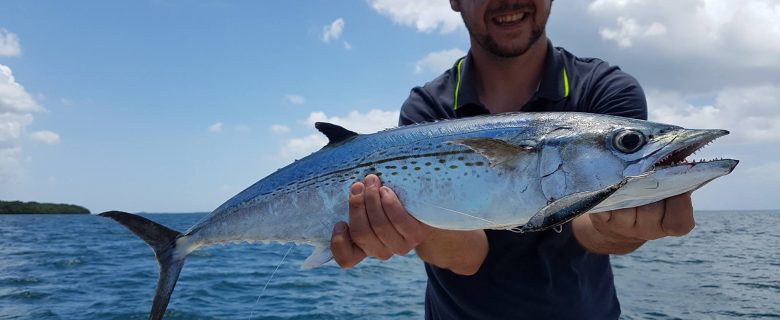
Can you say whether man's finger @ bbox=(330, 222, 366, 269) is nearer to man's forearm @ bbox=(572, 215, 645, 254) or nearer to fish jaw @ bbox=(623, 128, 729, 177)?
man's forearm @ bbox=(572, 215, 645, 254)

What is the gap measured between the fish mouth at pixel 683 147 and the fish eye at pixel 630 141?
0.28 feet

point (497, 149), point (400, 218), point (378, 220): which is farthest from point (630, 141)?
point (378, 220)

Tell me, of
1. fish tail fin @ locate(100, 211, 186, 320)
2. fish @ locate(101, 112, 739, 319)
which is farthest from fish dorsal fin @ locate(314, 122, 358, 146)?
fish tail fin @ locate(100, 211, 186, 320)

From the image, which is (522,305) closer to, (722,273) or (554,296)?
(554,296)

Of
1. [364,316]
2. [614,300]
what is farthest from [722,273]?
[614,300]

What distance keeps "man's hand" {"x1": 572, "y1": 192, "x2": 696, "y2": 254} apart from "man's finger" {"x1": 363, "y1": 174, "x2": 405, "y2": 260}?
1.03 metres

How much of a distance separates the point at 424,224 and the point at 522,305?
94 cm

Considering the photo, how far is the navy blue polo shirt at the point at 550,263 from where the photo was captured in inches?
123

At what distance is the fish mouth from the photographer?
2.10m

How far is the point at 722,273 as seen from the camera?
16875mm

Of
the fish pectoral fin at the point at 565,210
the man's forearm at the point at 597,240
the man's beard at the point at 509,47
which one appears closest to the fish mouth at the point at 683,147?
the fish pectoral fin at the point at 565,210

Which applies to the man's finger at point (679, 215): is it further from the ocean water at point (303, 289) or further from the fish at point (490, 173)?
the ocean water at point (303, 289)

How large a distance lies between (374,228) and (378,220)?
115 millimetres

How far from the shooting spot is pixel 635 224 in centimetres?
246
